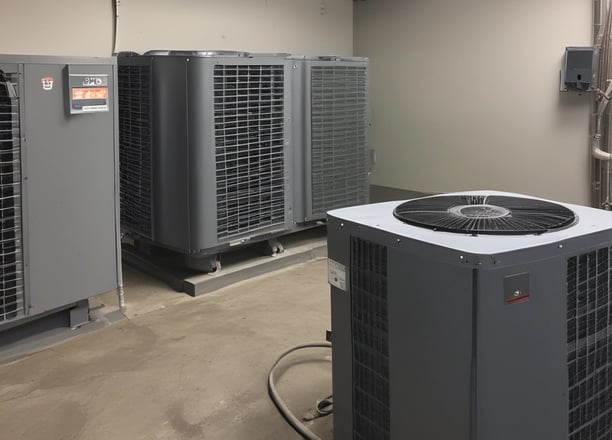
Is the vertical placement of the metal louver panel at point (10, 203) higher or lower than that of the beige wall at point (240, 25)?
lower

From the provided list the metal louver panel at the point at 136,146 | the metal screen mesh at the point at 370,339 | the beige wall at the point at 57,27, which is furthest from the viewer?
the metal louver panel at the point at 136,146

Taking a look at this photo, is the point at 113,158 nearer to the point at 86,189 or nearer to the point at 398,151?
the point at 86,189

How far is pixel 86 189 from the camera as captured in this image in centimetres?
271

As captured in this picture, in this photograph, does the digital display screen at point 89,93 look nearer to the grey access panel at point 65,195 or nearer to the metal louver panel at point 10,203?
the grey access panel at point 65,195

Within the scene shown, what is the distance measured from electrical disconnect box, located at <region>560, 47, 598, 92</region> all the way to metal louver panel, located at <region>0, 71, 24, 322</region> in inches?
129

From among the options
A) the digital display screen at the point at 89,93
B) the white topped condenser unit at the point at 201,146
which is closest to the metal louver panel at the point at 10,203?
the digital display screen at the point at 89,93

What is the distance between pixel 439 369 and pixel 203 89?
2.22m

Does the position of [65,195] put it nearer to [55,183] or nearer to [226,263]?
[55,183]

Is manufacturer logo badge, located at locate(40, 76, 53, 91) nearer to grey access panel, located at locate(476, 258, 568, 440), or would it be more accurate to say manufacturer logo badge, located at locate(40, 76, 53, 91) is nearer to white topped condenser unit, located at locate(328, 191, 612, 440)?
white topped condenser unit, located at locate(328, 191, 612, 440)

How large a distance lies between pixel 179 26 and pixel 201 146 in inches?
47.0

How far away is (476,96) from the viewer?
4461mm

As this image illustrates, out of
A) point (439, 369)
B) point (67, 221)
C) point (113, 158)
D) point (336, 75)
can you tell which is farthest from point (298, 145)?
point (439, 369)

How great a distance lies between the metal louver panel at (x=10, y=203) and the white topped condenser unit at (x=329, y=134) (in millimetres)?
1755

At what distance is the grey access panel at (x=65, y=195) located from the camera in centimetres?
251
